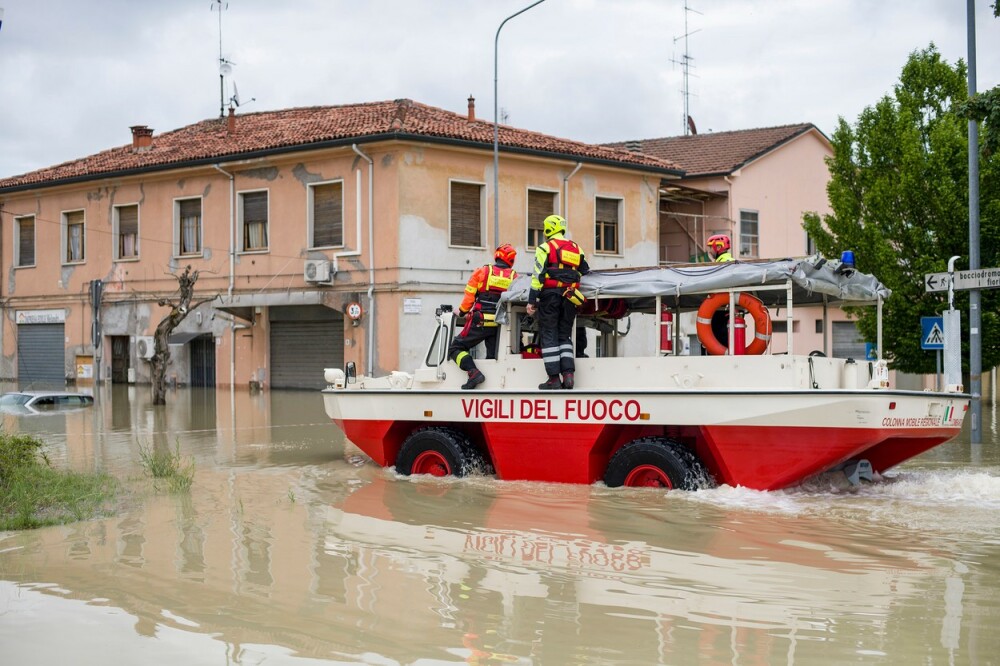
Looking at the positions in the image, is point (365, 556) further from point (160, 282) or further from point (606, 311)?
point (160, 282)

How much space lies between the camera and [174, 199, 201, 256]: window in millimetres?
29703

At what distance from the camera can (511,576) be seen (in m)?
6.87

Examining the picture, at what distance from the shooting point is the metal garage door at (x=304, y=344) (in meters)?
27.6

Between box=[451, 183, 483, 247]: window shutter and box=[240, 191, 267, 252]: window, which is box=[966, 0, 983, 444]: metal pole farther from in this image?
box=[240, 191, 267, 252]: window

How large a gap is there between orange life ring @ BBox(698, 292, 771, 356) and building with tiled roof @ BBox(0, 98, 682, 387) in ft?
54.0

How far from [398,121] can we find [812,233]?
1032 centimetres

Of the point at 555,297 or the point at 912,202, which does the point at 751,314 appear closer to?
the point at 555,297

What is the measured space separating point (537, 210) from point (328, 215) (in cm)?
514

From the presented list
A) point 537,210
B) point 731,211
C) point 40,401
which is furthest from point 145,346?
point 731,211

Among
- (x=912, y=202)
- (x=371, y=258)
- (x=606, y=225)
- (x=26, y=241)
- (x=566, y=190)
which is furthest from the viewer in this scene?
(x=26, y=241)

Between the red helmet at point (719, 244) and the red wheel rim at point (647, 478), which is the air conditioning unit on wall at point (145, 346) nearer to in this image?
the red helmet at point (719, 244)

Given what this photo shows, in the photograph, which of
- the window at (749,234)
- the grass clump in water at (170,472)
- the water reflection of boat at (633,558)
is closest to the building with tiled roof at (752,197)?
the window at (749,234)

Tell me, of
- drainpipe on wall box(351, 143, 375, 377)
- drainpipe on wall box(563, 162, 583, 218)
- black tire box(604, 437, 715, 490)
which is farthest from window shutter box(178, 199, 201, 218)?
black tire box(604, 437, 715, 490)

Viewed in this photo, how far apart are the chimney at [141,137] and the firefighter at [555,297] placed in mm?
25706
